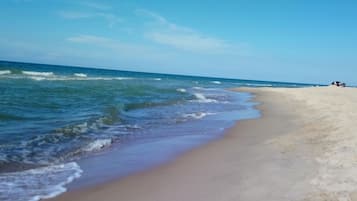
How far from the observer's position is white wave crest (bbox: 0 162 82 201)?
5704 mm

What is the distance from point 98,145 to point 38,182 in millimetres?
3128

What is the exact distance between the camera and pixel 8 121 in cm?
1220

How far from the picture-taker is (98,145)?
9.46m

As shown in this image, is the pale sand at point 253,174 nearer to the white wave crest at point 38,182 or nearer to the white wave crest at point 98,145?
the white wave crest at point 38,182

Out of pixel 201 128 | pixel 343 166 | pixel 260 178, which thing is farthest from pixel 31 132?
pixel 343 166

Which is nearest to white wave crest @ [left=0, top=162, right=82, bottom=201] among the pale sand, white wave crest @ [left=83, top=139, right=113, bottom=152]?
the pale sand

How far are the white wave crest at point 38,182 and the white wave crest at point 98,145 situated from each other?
1.53 m

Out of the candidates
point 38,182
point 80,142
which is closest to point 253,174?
point 38,182

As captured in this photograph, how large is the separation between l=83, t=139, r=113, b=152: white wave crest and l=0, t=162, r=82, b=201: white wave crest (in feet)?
5.02

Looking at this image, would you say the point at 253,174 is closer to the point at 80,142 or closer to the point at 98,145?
the point at 98,145

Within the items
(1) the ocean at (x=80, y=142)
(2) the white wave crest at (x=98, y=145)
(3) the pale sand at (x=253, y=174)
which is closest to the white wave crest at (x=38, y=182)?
(1) the ocean at (x=80, y=142)

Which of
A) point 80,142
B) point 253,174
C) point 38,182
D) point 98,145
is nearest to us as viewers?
point 38,182

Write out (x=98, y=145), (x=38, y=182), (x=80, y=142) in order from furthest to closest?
(x=80, y=142) → (x=98, y=145) → (x=38, y=182)

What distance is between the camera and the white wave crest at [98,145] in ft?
29.9
